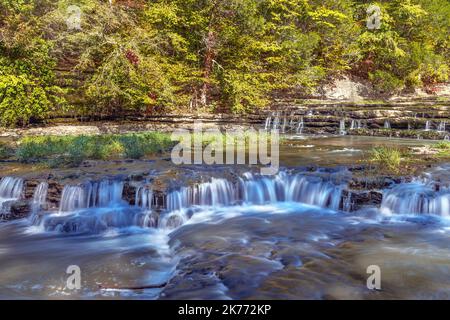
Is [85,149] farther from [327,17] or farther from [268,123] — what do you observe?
[327,17]

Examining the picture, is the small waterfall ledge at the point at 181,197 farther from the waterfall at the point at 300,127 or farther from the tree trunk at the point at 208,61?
the tree trunk at the point at 208,61

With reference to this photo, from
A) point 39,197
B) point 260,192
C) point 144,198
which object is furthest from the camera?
point 260,192

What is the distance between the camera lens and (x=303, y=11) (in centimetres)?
2733

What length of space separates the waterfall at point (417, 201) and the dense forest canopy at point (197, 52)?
13922 millimetres

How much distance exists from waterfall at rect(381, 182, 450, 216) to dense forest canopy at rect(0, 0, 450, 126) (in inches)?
548

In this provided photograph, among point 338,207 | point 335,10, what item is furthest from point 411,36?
point 338,207

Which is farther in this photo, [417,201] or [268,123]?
[268,123]

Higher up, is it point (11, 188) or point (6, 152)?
point (6, 152)

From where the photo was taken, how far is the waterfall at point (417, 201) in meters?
9.09

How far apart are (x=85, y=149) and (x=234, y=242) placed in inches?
311

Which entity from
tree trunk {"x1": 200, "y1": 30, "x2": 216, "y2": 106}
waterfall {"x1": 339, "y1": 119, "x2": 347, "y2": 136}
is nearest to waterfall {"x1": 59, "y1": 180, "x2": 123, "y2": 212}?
waterfall {"x1": 339, "y1": 119, "x2": 347, "y2": 136}

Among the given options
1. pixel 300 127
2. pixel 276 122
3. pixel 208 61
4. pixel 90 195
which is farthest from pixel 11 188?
pixel 208 61

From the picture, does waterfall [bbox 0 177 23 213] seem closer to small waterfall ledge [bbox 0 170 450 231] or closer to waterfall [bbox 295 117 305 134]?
small waterfall ledge [bbox 0 170 450 231]

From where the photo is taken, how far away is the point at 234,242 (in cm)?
772
